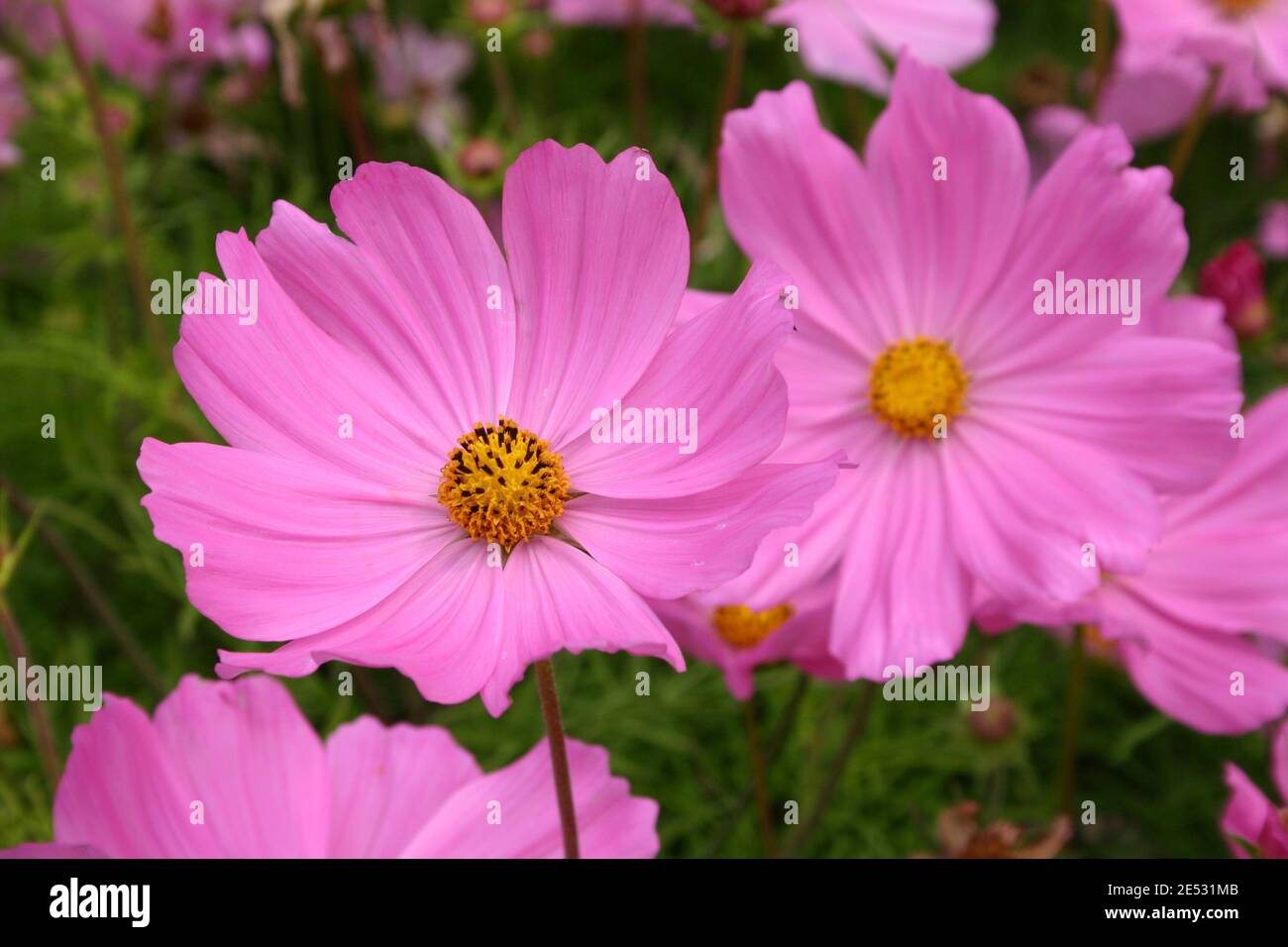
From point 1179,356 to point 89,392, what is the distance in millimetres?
1083

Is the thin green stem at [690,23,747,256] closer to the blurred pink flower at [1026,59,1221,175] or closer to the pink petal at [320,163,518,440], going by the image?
the pink petal at [320,163,518,440]

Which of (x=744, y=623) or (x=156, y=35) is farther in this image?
(x=156, y=35)

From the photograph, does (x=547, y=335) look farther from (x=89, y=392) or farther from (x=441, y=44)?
(x=441, y=44)

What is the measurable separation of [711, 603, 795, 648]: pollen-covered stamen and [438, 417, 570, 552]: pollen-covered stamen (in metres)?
0.24

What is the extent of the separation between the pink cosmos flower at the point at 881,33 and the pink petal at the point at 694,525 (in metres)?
0.53

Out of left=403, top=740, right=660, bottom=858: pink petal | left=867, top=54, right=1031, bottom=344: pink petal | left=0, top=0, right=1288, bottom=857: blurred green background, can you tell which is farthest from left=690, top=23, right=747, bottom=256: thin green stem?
left=403, top=740, right=660, bottom=858: pink petal

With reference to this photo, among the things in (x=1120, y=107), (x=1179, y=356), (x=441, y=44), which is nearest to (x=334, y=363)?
(x=1179, y=356)

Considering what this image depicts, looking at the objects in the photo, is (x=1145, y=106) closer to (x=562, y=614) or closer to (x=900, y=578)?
(x=900, y=578)

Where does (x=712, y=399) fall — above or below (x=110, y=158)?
below

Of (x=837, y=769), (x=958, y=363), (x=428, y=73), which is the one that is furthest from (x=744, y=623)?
(x=428, y=73)

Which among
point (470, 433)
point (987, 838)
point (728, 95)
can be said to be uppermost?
point (728, 95)

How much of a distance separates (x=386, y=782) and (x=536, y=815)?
0.09m

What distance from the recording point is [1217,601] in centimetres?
78
